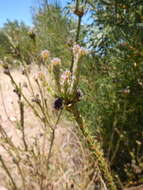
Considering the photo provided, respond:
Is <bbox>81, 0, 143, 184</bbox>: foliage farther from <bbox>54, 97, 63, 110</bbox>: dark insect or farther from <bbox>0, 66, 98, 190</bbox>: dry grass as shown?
<bbox>54, 97, 63, 110</bbox>: dark insect

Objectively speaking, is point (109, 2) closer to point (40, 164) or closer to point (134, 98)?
point (134, 98)

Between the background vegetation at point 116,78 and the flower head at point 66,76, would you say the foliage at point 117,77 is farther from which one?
the flower head at point 66,76

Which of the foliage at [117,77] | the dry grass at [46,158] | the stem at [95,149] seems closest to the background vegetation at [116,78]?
the foliage at [117,77]

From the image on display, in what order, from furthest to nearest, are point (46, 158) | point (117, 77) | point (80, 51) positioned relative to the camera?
point (117, 77) < point (46, 158) < point (80, 51)

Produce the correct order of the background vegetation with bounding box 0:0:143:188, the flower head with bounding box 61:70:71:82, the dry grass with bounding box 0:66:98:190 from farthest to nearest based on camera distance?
1. the background vegetation with bounding box 0:0:143:188
2. the dry grass with bounding box 0:66:98:190
3. the flower head with bounding box 61:70:71:82

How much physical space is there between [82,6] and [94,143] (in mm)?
414

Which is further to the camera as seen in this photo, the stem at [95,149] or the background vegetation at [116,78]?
the background vegetation at [116,78]

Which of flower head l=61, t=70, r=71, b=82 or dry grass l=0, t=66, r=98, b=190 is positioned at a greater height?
flower head l=61, t=70, r=71, b=82

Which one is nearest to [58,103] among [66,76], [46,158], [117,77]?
[66,76]

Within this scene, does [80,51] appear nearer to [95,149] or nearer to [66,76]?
[66,76]

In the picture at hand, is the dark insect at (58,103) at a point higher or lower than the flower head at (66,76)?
lower

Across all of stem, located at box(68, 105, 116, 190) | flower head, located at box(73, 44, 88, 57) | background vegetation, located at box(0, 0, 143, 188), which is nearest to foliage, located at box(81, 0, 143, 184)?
background vegetation, located at box(0, 0, 143, 188)

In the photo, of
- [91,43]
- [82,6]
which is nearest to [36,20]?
[91,43]

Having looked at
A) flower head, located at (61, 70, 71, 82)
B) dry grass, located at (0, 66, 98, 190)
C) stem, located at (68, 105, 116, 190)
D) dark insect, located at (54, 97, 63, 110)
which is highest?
flower head, located at (61, 70, 71, 82)
